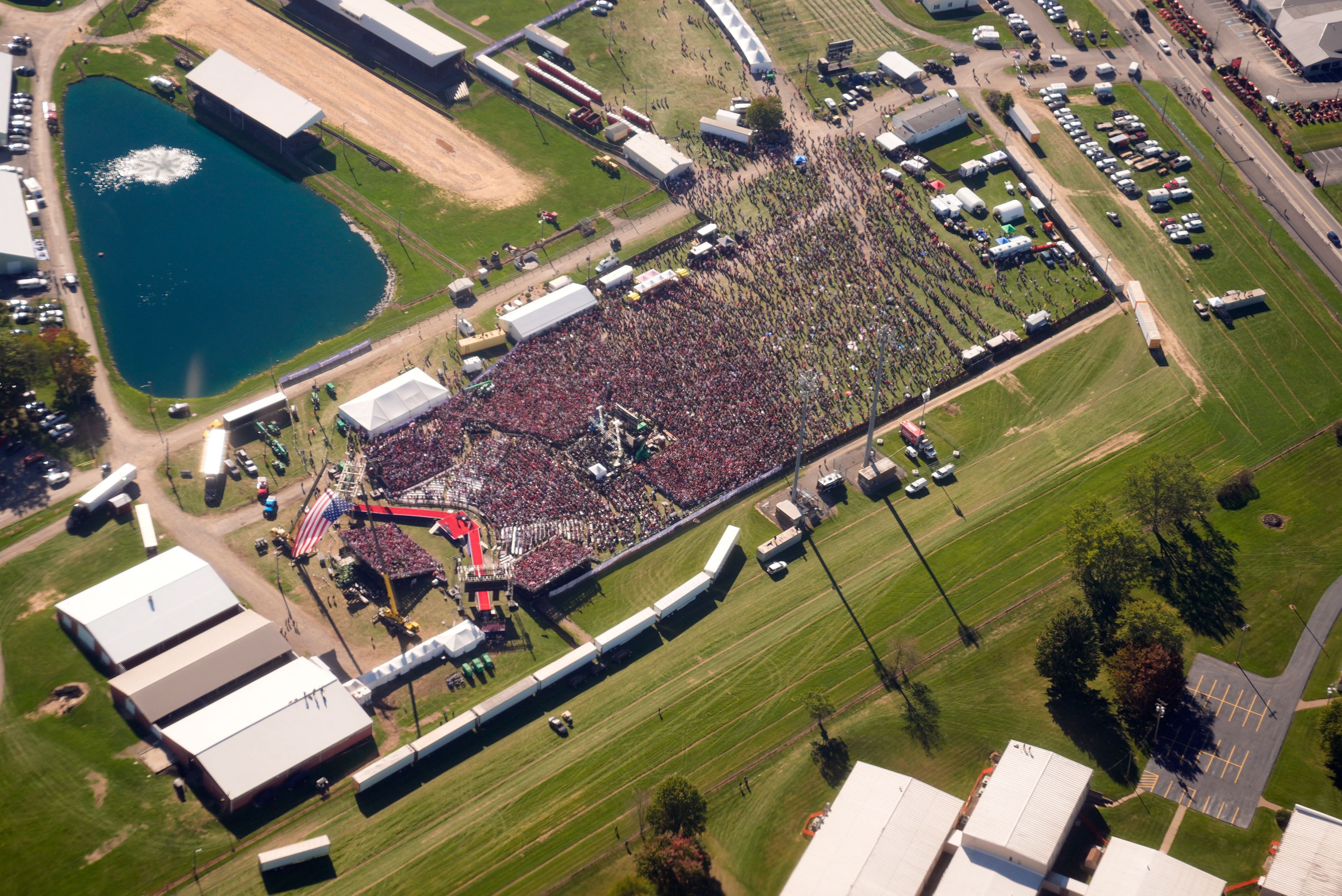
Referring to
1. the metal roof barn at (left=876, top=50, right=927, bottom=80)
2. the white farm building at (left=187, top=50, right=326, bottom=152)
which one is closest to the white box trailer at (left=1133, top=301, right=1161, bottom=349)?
the metal roof barn at (left=876, top=50, right=927, bottom=80)

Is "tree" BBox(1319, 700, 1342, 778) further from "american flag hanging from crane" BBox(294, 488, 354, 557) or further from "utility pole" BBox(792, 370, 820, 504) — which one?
"american flag hanging from crane" BBox(294, 488, 354, 557)

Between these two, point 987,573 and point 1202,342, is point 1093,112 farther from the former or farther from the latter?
point 987,573

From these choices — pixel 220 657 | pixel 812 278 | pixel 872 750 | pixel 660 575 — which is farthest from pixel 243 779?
pixel 812 278

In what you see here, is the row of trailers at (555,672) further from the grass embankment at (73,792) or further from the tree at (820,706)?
the tree at (820,706)

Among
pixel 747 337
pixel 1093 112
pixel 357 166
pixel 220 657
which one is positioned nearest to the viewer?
pixel 220 657

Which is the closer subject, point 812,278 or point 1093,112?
point 812,278

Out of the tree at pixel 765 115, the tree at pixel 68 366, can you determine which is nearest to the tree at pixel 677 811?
the tree at pixel 68 366
